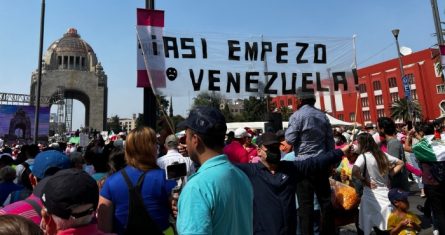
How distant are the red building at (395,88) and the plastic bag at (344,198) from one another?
1924 inches

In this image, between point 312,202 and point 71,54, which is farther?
point 71,54

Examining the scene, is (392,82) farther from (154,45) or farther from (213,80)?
(154,45)

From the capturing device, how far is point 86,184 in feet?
5.79

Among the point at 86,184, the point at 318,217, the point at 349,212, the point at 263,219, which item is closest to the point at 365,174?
the point at 349,212

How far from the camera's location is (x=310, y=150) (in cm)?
445

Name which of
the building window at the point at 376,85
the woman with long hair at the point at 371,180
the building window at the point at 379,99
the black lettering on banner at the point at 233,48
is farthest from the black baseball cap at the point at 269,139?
the building window at the point at 379,99

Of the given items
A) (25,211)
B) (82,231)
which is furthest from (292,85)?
(82,231)

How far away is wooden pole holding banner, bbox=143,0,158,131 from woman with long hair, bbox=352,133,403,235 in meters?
2.96

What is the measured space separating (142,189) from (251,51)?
401cm

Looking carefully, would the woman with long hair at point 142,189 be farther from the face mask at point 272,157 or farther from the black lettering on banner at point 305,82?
the black lettering on banner at point 305,82

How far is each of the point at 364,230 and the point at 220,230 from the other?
3991mm

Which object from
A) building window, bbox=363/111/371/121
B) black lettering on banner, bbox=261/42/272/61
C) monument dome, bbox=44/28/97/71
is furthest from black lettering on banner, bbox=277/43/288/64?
building window, bbox=363/111/371/121

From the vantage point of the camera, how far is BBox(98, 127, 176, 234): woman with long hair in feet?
9.02

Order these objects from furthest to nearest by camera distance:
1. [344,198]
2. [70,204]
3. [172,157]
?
[172,157]
[344,198]
[70,204]
